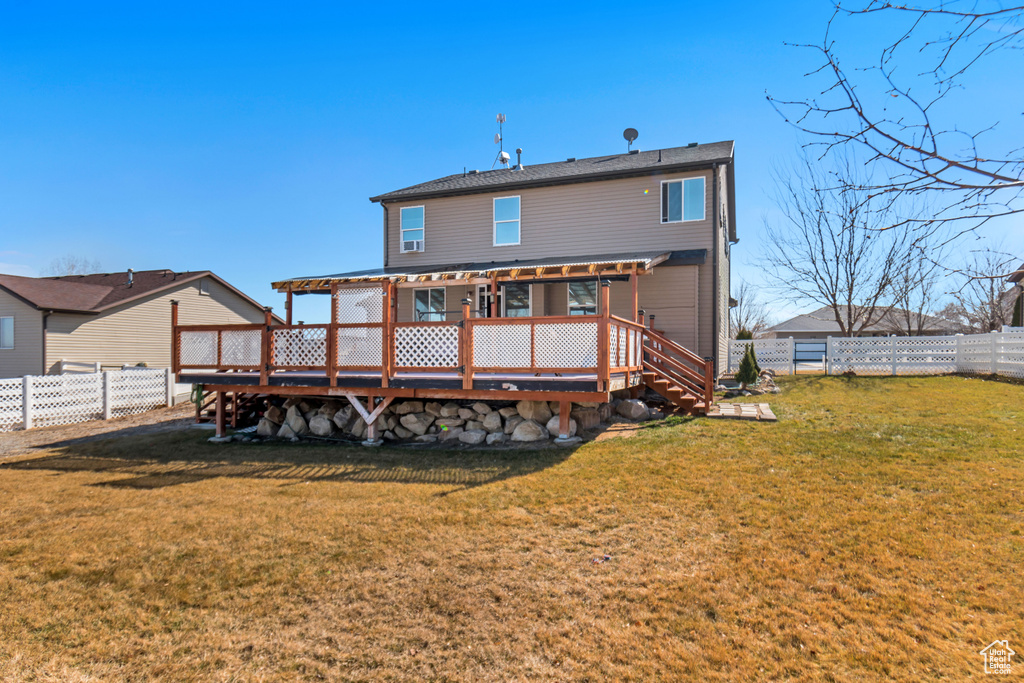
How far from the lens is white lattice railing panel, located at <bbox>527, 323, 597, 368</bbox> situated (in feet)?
25.6

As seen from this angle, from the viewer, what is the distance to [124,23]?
451 inches

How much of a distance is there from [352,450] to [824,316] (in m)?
46.3

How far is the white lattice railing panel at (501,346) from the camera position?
820 cm

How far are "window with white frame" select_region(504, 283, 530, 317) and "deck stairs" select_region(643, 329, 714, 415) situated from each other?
404 cm

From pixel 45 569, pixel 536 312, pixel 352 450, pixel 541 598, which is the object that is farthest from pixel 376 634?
pixel 536 312

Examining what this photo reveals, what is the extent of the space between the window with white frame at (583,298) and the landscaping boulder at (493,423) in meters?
5.39

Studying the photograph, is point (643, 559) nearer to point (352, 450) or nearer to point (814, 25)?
point (814, 25)

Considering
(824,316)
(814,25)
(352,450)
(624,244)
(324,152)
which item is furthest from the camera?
(824,316)

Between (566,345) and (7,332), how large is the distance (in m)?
23.9

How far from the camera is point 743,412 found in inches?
379

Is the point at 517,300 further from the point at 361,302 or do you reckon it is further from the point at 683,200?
the point at 683,200

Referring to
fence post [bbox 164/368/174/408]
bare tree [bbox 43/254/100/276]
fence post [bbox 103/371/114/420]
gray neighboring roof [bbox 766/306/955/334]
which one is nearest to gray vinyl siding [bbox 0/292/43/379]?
fence post [bbox 164/368/174/408]

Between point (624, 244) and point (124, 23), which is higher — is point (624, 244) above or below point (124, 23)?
below

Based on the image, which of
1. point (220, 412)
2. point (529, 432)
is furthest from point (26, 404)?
point (529, 432)
